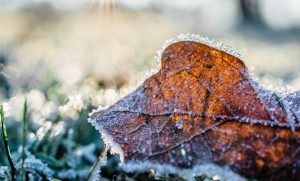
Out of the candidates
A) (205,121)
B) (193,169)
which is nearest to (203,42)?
(205,121)

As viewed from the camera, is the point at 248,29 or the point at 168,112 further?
the point at 248,29

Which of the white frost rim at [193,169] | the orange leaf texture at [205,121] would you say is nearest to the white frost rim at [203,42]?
the orange leaf texture at [205,121]

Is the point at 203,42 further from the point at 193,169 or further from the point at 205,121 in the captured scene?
the point at 193,169

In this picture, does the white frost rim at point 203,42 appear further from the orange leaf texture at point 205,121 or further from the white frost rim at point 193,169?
the white frost rim at point 193,169

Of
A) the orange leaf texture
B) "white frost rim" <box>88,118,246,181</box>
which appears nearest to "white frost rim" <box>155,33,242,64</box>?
the orange leaf texture

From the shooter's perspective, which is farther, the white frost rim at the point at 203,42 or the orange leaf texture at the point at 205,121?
the white frost rim at the point at 203,42

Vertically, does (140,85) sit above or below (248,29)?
below

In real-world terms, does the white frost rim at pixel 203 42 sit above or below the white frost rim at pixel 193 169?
above

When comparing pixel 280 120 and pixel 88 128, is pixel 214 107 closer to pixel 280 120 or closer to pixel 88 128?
pixel 280 120

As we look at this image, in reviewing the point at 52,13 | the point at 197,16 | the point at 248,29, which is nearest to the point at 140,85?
the point at 52,13

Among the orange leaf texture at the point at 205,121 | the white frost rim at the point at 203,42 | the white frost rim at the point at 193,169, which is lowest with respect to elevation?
the white frost rim at the point at 193,169
